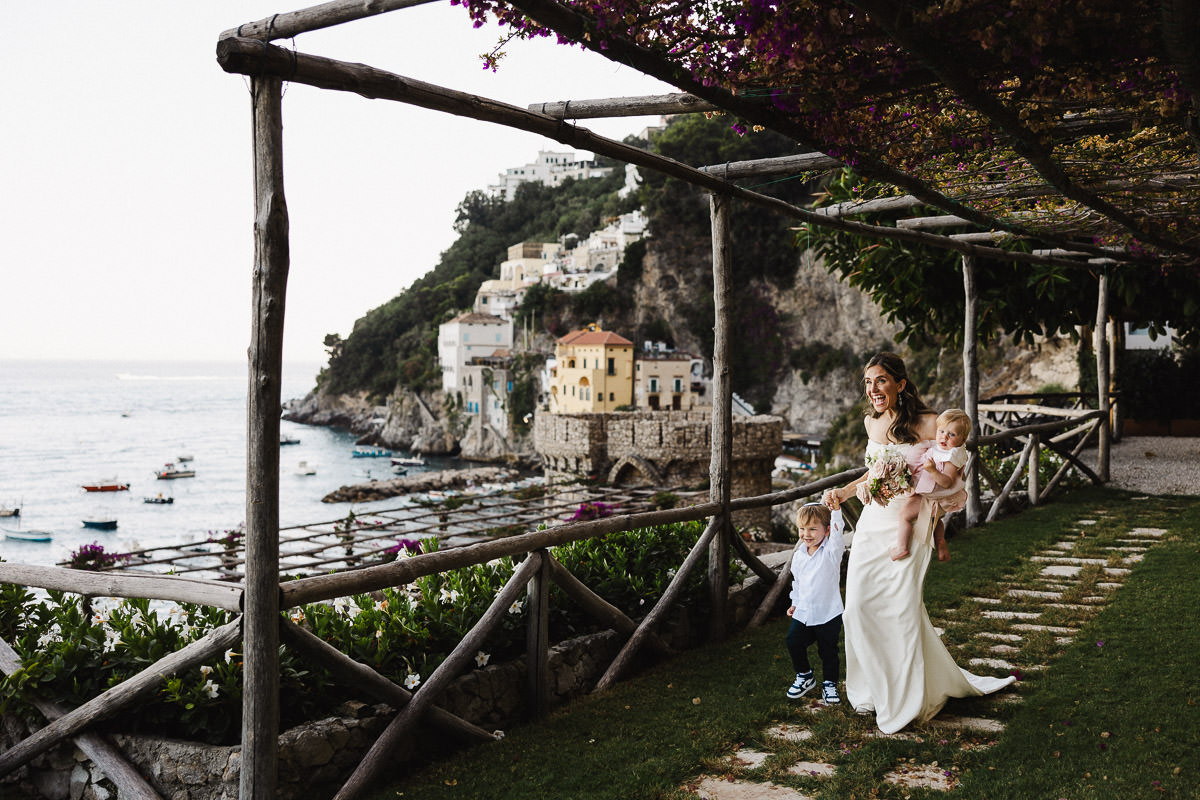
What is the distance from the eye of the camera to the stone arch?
33.5 m

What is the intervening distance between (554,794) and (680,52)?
8.35 feet

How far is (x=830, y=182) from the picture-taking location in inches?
342

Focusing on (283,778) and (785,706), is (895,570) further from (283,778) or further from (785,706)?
(283,778)

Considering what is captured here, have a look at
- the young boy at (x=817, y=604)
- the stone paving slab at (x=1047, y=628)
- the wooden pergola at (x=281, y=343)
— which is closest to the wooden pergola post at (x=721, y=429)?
the wooden pergola at (x=281, y=343)

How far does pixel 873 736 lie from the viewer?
360 cm

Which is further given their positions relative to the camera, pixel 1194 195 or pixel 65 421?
pixel 65 421

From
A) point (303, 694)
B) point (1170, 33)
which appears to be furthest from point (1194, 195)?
point (303, 694)

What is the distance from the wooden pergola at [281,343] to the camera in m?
2.58

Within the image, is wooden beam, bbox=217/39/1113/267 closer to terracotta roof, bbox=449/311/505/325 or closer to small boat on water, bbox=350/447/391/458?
terracotta roof, bbox=449/311/505/325

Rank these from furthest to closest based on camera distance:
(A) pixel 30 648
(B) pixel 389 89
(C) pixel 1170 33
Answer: (A) pixel 30 648, (B) pixel 389 89, (C) pixel 1170 33

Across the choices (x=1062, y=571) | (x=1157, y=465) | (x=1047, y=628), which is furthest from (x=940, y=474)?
(x=1157, y=465)

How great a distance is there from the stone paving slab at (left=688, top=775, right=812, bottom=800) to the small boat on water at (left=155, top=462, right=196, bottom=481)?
6156 cm

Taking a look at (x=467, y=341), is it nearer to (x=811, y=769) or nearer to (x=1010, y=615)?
(x=1010, y=615)

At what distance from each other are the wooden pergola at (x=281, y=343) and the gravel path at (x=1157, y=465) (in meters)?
6.77
